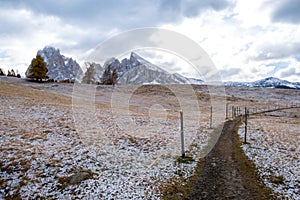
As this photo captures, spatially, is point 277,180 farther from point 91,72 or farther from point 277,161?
point 91,72

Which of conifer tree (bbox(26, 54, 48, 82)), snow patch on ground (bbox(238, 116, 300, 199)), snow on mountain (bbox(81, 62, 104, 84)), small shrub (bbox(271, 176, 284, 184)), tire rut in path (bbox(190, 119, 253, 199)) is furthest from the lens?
conifer tree (bbox(26, 54, 48, 82))

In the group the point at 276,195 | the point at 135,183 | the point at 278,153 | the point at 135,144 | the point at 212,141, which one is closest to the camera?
the point at 276,195

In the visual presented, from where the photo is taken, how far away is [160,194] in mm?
8547

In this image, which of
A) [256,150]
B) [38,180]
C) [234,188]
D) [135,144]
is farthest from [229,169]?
[38,180]

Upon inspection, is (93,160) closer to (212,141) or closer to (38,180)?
(38,180)

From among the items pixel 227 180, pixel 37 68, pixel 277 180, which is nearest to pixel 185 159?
pixel 227 180

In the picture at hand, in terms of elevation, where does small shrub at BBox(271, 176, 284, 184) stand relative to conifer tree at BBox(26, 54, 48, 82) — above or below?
below

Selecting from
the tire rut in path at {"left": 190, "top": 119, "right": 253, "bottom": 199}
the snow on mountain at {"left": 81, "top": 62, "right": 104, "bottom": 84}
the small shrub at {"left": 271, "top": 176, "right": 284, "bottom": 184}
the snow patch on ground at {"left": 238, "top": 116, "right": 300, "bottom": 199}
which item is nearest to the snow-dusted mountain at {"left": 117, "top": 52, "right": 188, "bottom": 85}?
the snow on mountain at {"left": 81, "top": 62, "right": 104, "bottom": 84}

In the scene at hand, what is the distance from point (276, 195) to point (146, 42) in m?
12.0

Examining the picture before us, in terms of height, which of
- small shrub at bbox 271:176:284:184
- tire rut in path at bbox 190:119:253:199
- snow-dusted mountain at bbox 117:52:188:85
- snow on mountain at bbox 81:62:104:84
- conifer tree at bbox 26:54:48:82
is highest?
conifer tree at bbox 26:54:48:82

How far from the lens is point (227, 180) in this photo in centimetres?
975

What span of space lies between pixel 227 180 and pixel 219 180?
0.40 metres

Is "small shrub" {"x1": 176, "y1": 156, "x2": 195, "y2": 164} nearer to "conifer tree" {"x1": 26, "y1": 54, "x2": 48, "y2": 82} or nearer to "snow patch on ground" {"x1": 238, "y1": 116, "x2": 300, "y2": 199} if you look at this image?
"snow patch on ground" {"x1": 238, "y1": 116, "x2": 300, "y2": 199}

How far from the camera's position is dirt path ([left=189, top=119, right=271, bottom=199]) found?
27.8ft
